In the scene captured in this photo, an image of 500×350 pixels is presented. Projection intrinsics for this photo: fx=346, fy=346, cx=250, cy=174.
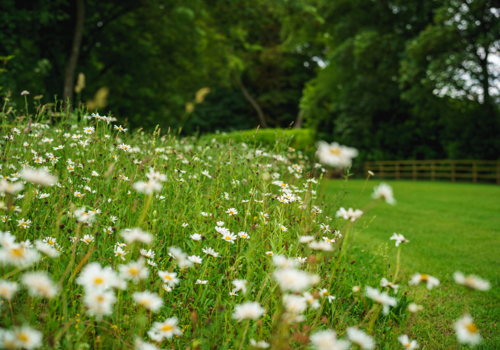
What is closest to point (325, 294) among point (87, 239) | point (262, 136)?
point (87, 239)

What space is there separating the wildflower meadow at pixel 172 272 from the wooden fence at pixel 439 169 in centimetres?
1905

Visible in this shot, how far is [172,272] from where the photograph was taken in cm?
216

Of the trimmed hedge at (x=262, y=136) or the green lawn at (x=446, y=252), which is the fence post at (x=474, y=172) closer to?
the trimmed hedge at (x=262, y=136)

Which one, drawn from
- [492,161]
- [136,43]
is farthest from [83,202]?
[492,161]

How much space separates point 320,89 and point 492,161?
1088cm

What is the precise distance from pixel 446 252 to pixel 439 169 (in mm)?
18273

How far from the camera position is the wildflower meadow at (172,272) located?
129 centimetres

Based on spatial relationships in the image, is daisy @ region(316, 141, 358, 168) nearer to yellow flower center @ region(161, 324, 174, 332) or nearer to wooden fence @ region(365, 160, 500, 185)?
yellow flower center @ region(161, 324, 174, 332)

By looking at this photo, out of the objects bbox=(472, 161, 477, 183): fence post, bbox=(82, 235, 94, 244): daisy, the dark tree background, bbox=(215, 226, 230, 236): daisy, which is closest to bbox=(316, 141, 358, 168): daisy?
bbox=(215, 226, 230, 236): daisy

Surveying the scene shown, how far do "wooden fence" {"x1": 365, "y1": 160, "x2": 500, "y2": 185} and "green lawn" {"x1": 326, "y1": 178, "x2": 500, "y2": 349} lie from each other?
11247 mm

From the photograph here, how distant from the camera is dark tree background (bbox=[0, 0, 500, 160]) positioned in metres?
11.4

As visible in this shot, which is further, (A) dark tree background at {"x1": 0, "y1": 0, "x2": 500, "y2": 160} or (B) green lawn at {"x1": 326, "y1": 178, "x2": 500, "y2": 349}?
(A) dark tree background at {"x1": 0, "y1": 0, "x2": 500, "y2": 160}

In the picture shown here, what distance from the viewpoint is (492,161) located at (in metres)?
19.1

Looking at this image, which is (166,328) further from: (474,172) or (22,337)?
(474,172)
